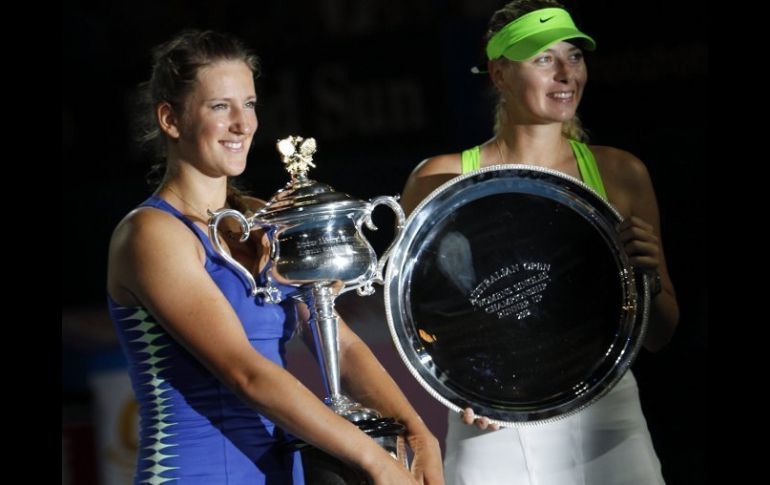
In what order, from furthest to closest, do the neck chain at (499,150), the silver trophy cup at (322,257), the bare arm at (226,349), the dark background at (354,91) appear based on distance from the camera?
the dark background at (354,91) < the neck chain at (499,150) < the silver trophy cup at (322,257) < the bare arm at (226,349)

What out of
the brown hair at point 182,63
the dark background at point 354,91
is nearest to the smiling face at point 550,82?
the brown hair at point 182,63

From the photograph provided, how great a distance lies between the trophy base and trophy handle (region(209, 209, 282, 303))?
22 cm

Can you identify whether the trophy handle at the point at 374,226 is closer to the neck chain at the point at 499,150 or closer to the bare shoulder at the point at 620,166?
the neck chain at the point at 499,150

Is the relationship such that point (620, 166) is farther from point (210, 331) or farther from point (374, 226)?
point (210, 331)

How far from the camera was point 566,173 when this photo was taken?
2152 millimetres

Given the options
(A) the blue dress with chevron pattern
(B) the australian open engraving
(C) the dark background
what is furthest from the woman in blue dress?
(C) the dark background

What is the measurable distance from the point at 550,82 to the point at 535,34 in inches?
3.4

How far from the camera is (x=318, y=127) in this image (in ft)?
11.6

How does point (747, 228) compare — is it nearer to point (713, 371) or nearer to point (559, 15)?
point (713, 371)

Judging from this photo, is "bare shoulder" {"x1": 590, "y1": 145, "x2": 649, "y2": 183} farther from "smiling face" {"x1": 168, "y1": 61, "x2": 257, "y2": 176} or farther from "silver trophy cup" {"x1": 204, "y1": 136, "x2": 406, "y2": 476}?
"smiling face" {"x1": 168, "y1": 61, "x2": 257, "y2": 176}

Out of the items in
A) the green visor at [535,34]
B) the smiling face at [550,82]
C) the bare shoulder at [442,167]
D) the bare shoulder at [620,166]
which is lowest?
the bare shoulder at [620,166]

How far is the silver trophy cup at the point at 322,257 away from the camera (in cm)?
184

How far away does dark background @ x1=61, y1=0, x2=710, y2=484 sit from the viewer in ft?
10.4

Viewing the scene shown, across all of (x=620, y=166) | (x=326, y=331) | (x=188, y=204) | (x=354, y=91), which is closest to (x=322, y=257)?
(x=326, y=331)
